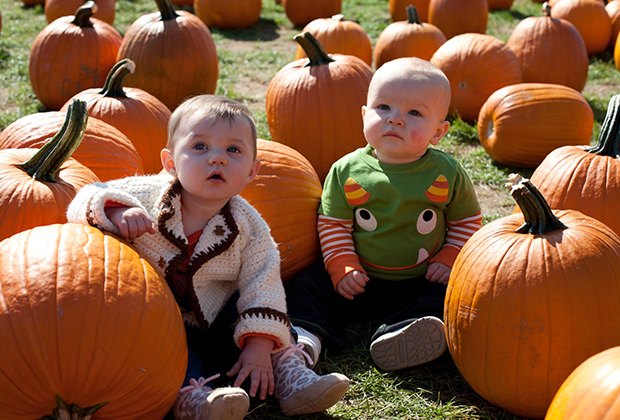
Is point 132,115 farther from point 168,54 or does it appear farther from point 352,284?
point 352,284

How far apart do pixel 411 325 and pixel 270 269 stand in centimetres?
64

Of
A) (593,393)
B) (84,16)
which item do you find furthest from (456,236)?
(84,16)

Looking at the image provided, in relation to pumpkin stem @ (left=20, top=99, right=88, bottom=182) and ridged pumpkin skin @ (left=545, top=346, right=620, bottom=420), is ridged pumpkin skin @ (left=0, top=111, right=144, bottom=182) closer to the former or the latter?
pumpkin stem @ (left=20, top=99, right=88, bottom=182)

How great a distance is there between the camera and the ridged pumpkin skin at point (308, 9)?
1081 cm

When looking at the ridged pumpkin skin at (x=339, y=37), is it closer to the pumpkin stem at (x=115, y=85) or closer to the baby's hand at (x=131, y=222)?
the pumpkin stem at (x=115, y=85)

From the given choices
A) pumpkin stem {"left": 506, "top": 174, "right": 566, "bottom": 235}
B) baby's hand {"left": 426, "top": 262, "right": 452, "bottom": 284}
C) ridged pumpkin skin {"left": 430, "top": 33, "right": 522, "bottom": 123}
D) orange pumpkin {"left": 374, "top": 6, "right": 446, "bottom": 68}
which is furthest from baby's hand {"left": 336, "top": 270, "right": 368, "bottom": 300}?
orange pumpkin {"left": 374, "top": 6, "right": 446, "bottom": 68}

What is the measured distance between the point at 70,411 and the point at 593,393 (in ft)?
5.28

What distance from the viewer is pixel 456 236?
13.2 feet

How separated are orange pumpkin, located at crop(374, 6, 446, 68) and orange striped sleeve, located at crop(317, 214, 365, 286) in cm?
418

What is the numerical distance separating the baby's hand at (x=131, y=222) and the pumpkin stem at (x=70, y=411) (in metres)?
0.65

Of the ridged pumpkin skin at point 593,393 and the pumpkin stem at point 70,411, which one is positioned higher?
the ridged pumpkin skin at point 593,393

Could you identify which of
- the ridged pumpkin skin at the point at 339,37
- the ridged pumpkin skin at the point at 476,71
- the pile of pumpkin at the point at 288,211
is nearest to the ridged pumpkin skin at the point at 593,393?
the pile of pumpkin at the point at 288,211

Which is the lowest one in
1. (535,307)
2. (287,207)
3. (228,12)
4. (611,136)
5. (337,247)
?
(228,12)

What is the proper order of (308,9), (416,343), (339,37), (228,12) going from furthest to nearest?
(308,9) → (228,12) → (339,37) → (416,343)
